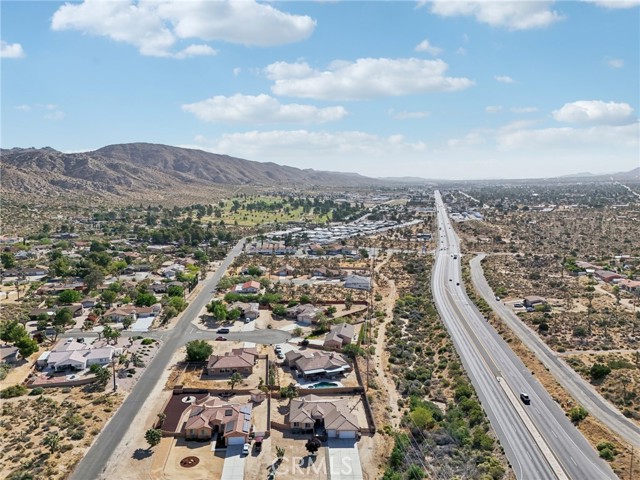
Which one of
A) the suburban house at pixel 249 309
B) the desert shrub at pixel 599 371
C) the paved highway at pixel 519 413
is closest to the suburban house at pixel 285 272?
the suburban house at pixel 249 309

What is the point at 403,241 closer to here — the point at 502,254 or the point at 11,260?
the point at 502,254

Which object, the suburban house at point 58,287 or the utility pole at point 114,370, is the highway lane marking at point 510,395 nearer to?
the utility pole at point 114,370

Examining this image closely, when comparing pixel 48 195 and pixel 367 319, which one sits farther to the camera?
pixel 48 195

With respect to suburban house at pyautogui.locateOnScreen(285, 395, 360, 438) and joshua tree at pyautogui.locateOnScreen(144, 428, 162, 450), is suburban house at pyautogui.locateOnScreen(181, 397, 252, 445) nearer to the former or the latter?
joshua tree at pyautogui.locateOnScreen(144, 428, 162, 450)

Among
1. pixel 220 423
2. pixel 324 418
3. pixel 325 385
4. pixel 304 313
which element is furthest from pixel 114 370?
pixel 304 313

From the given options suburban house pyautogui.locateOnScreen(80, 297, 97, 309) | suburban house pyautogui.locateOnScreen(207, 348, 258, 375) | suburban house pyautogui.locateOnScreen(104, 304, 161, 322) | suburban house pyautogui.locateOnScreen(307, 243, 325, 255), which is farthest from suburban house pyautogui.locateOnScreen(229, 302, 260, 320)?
suburban house pyautogui.locateOnScreen(307, 243, 325, 255)

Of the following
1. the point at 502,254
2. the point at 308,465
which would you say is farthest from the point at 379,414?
the point at 502,254

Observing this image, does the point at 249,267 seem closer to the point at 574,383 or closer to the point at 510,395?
the point at 510,395
